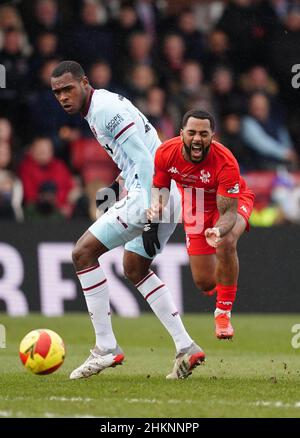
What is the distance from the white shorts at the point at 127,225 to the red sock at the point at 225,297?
0.89m

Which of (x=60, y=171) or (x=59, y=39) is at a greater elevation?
(x=59, y=39)

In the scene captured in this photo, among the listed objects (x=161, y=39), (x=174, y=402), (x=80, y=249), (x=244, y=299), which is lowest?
(x=244, y=299)

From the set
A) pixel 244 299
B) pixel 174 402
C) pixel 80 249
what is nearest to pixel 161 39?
pixel 244 299

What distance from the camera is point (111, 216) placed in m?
8.60

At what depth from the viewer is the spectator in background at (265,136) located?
16078 mm

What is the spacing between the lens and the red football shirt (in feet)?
28.9

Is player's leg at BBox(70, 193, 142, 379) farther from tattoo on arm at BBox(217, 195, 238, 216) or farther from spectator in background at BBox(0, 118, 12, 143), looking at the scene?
spectator in background at BBox(0, 118, 12, 143)

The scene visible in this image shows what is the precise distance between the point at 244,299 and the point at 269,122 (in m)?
3.43

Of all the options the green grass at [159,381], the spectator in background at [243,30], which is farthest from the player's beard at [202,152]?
the spectator in background at [243,30]

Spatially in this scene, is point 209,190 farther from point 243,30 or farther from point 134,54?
point 243,30

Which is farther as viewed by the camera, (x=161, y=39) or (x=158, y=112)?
(x=161, y=39)

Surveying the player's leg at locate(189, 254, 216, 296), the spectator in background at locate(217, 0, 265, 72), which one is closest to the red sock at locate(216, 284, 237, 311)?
the player's leg at locate(189, 254, 216, 296)
